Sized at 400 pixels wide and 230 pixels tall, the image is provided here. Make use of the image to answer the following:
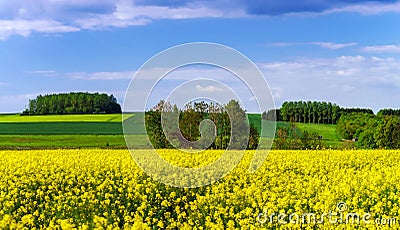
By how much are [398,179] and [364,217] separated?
4.47 meters

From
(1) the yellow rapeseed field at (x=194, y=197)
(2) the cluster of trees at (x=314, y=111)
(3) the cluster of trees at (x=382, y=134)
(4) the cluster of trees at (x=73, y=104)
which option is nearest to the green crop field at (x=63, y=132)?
(4) the cluster of trees at (x=73, y=104)

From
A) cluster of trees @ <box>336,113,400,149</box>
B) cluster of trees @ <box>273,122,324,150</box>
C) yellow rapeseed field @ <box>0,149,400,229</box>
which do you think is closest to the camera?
yellow rapeseed field @ <box>0,149,400,229</box>

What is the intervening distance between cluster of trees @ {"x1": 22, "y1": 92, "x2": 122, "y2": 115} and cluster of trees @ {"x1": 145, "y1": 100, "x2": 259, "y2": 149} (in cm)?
4629

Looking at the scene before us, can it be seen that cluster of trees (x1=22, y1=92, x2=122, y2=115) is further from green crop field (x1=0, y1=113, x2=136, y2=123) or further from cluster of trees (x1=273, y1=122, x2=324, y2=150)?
cluster of trees (x1=273, y1=122, x2=324, y2=150)

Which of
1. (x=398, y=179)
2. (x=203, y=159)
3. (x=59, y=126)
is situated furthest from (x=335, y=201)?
(x=59, y=126)

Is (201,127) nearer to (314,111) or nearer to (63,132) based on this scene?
(63,132)

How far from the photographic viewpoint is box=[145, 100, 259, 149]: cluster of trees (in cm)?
2183

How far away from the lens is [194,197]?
1299 cm

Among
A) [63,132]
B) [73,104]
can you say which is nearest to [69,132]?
[63,132]

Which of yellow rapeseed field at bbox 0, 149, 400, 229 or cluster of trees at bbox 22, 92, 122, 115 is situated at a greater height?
cluster of trees at bbox 22, 92, 122, 115

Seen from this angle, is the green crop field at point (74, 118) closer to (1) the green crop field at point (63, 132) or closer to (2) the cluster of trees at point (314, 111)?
(1) the green crop field at point (63, 132)

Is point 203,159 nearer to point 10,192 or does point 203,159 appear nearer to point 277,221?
point 10,192

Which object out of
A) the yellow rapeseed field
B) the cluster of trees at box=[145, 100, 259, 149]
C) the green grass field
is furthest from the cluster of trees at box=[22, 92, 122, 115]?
the yellow rapeseed field

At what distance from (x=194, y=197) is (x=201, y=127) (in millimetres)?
9898
